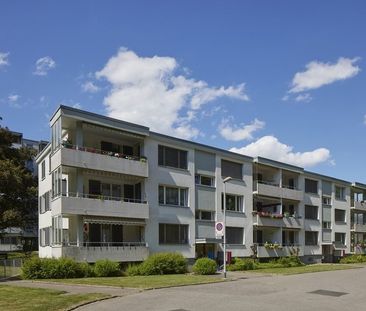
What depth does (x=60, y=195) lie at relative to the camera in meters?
32.8

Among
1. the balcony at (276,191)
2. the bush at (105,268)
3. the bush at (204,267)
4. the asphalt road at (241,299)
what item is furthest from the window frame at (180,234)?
the asphalt road at (241,299)

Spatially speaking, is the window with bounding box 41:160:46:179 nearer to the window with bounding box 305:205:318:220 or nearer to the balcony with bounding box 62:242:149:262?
the balcony with bounding box 62:242:149:262

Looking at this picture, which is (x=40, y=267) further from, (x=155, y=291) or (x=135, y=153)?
(x=135, y=153)

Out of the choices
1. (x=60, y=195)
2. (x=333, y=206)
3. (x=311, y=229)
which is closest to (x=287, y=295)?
(x=60, y=195)

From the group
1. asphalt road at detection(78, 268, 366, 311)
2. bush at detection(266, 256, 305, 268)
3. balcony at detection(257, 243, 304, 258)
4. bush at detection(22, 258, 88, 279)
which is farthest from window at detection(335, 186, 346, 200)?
bush at detection(22, 258, 88, 279)

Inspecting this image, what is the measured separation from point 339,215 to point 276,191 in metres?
17.7

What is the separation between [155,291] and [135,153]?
1866 cm

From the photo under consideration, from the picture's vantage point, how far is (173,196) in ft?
132

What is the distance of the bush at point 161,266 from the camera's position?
3203cm

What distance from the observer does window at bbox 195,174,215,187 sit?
42.3 meters

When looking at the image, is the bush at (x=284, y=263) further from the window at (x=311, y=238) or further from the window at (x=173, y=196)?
the window at (x=173, y=196)

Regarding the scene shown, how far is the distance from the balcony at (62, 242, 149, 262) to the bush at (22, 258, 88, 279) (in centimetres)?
284

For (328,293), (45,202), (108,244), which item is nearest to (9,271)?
(108,244)

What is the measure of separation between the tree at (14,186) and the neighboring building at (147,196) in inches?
153
